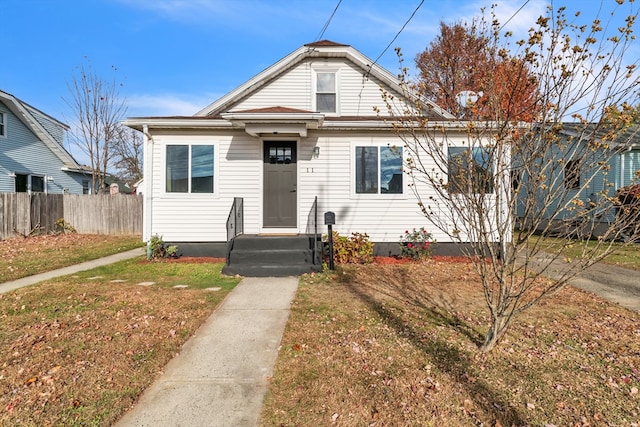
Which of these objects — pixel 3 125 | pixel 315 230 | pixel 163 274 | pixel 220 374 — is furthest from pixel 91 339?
pixel 3 125

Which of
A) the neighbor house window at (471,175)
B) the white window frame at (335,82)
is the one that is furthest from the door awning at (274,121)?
the neighbor house window at (471,175)

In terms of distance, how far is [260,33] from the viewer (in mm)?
10383

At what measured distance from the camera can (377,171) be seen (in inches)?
330

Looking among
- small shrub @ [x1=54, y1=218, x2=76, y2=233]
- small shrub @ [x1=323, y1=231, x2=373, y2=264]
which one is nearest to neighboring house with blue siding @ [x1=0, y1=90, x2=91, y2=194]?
small shrub @ [x1=54, y1=218, x2=76, y2=233]

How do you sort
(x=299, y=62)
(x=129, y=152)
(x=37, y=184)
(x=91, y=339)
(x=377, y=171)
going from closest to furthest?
(x=91, y=339), (x=377, y=171), (x=299, y=62), (x=37, y=184), (x=129, y=152)

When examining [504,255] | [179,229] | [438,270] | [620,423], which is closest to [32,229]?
[179,229]

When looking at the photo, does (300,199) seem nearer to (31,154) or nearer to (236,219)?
(236,219)

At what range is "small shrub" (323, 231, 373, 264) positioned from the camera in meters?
7.84

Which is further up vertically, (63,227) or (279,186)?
(279,186)

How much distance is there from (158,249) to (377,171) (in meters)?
5.70

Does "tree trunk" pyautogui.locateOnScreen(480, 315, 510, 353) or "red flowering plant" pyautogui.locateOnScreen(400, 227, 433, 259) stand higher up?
"red flowering plant" pyautogui.locateOnScreen(400, 227, 433, 259)

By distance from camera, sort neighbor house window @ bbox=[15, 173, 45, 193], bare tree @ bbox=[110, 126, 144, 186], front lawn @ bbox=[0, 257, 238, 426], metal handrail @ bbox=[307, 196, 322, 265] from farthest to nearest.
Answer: bare tree @ bbox=[110, 126, 144, 186], neighbor house window @ bbox=[15, 173, 45, 193], metal handrail @ bbox=[307, 196, 322, 265], front lawn @ bbox=[0, 257, 238, 426]

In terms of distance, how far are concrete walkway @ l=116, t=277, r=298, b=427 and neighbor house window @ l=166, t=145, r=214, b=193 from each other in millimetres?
4344

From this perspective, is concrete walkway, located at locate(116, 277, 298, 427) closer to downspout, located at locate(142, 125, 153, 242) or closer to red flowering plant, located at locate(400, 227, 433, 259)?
red flowering plant, located at locate(400, 227, 433, 259)
